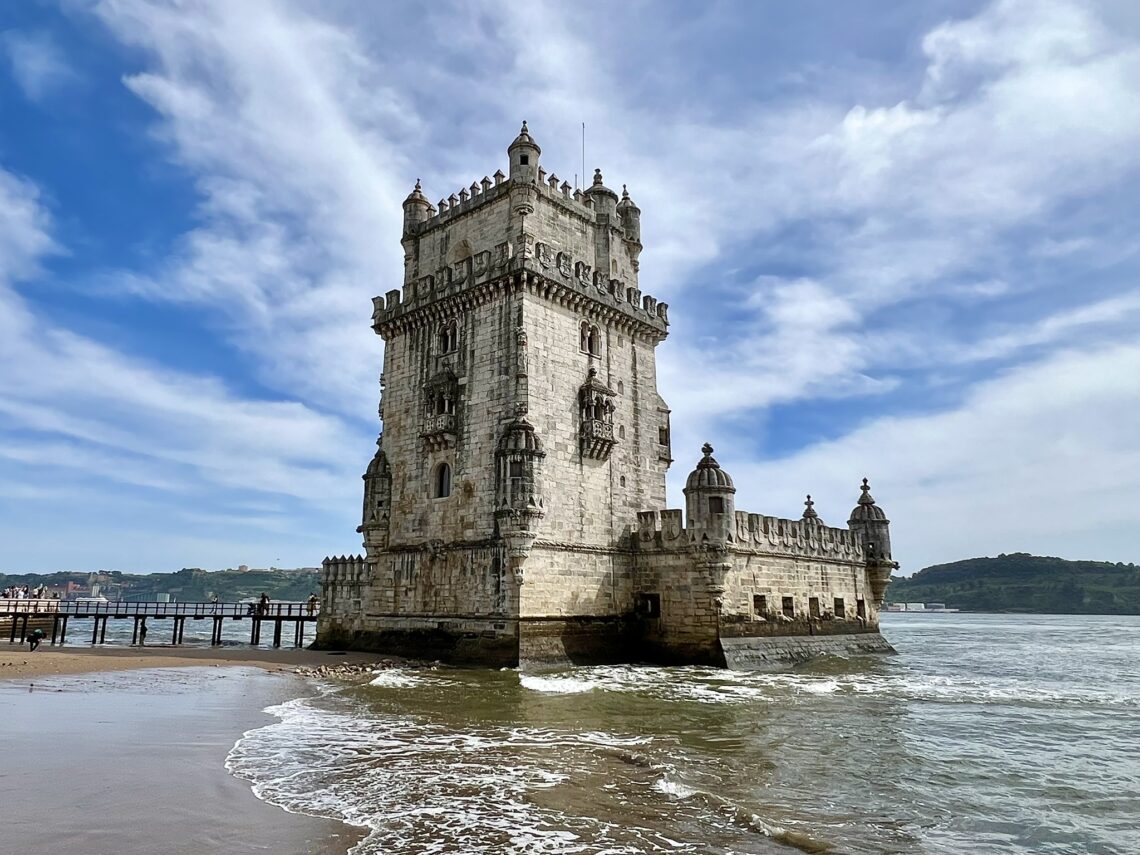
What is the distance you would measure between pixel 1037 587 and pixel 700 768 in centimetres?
16135

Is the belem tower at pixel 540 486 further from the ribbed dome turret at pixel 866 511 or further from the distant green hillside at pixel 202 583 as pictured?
the distant green hillside at pixel 202 583

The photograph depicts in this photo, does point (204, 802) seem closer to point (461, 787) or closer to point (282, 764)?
point (282, 764)

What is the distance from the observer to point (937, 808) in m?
10.2

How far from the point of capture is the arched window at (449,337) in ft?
100

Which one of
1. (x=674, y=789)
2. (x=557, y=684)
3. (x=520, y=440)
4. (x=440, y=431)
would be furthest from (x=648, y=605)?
(x=674, y=789)

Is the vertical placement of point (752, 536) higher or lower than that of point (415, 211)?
lower

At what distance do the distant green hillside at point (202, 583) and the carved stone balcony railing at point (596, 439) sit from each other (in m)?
134

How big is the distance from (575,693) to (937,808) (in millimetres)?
11368

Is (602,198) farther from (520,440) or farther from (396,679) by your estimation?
(396,679)


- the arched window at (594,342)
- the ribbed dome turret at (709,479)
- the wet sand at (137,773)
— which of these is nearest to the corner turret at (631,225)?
the arched window at (594,342)

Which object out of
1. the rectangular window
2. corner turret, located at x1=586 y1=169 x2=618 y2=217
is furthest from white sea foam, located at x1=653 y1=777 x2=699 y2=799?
corner turret, located at x1=586 y1=169 x2=618 y2=217

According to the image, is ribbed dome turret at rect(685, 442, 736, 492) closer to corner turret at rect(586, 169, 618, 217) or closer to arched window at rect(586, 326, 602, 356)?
arched window at rect(586, 326, 602, 356)

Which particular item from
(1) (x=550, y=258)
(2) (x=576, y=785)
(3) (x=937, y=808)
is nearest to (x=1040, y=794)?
(3) (x=937, y=808)

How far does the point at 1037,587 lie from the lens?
477 ft
